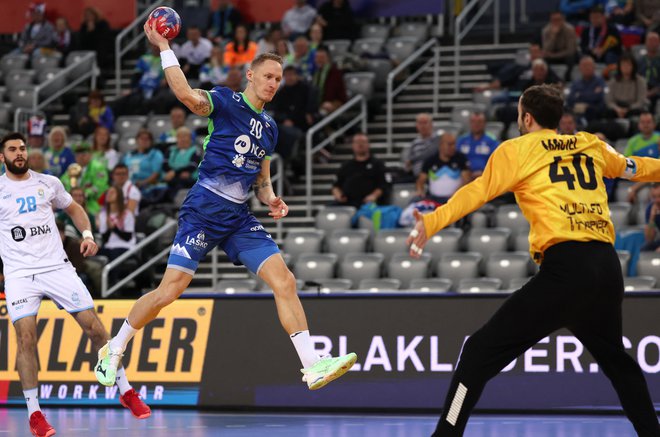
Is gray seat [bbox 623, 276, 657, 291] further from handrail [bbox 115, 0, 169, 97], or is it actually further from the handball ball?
handrail [bbox 115, 0, 169, 97]

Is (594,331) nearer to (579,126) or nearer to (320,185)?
(579,126)

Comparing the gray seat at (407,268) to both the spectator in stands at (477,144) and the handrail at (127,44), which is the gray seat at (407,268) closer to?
the spectator in stands at (477,144)

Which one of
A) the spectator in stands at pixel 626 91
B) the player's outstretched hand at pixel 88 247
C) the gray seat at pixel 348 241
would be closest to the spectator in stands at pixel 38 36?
the gray seat at pixel 348 241

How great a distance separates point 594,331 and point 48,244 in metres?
5.18

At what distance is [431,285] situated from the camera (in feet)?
48.0

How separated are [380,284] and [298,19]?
8516 millimetres

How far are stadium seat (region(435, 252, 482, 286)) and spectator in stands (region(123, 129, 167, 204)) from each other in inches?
195

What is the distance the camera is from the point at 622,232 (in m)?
14.8

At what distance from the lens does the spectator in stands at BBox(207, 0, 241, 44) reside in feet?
74.9

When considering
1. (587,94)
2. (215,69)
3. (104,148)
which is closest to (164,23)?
(587,94)

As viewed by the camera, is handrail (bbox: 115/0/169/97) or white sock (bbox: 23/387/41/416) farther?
handrail (bbox: 115/0/169/97)

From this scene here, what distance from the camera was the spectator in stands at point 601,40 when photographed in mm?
18641

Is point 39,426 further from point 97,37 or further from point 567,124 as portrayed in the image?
point 97,37

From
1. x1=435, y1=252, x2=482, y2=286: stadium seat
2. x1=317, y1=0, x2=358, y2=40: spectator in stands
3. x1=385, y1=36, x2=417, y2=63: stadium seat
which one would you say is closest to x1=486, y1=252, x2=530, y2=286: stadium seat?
x1=435, y1=252, x2=482, y2=286: stadium seat
